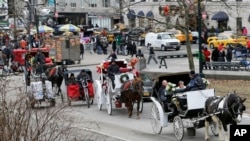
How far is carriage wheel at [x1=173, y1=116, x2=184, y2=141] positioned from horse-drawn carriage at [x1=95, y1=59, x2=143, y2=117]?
3847 millimetres

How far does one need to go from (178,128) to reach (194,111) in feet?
2.45

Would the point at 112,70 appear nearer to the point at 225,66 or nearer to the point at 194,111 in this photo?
the point at 194,111

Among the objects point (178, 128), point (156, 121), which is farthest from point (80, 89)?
point (178, 128)

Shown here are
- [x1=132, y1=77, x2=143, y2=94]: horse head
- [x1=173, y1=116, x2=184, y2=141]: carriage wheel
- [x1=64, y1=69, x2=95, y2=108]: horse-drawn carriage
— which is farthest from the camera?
[x1=64, y1=69, x2=95, y2=108]: horse-drawn carriage

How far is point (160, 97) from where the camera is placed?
17344mm

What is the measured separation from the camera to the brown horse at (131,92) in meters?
20.3

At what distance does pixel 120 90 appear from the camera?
21.4m

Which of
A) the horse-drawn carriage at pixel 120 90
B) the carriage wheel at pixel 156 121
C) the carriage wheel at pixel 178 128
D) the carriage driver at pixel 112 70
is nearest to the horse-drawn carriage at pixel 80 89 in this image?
the horse-drawn carriage at pixel 120 90

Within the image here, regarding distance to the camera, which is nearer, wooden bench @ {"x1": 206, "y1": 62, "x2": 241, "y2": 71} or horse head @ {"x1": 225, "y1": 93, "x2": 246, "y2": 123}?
horse head @ {"x1": 225, "y1": 93, "x2": 246, "y2": 123}

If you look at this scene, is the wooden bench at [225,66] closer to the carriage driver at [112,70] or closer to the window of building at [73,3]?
the carriage driver at [112,70]

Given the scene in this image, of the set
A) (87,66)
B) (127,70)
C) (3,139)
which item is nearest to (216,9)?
(87,66)

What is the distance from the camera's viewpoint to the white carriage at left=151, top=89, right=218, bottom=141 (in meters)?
16.0

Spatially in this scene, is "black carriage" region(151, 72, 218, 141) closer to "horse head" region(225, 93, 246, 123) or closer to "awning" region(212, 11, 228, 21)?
"horse head" region(225, 93, 246, 123)

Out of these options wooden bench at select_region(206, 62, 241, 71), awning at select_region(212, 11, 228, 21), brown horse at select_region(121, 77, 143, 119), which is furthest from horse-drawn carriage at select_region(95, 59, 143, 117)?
awning at select_region(212, 11, 228, 21)
